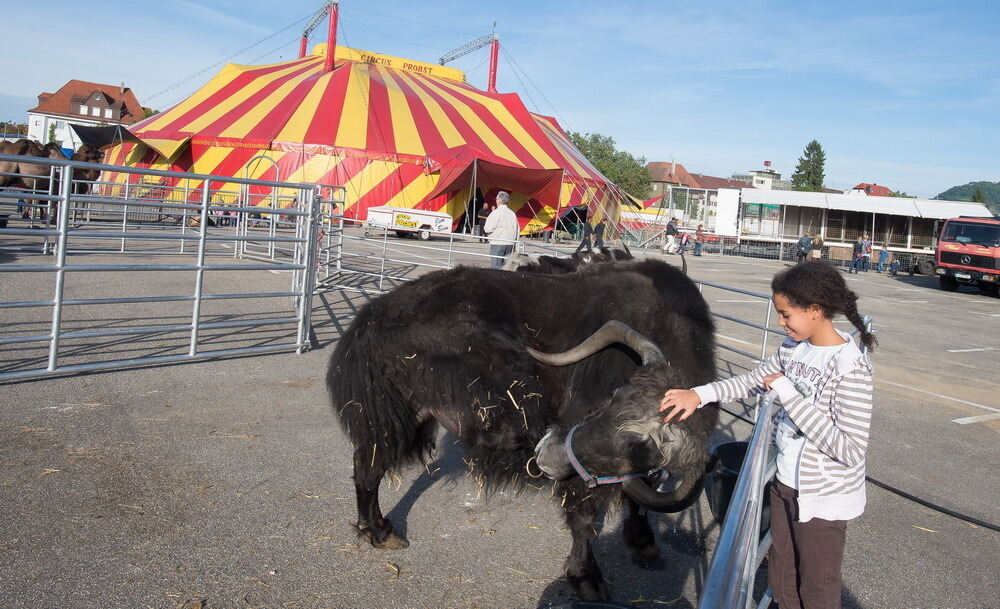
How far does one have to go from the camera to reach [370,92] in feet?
88.8

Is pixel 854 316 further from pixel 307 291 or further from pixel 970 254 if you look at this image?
pixel 970 254

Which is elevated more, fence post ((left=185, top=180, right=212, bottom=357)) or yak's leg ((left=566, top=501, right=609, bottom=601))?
fence post ((left=185, top=180, right=212, bottom=357))

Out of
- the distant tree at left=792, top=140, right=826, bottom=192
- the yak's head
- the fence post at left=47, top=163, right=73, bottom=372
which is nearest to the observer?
the yak's head

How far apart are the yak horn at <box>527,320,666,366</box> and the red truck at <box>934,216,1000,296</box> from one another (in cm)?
2570

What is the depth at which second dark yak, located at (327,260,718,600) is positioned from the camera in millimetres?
3639

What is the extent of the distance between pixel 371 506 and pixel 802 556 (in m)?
2.28

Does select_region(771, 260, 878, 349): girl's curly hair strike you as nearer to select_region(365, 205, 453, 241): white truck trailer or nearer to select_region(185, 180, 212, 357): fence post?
select_region(185, 180, 212, 357): fence post

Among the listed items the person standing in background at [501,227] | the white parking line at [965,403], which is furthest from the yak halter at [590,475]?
the person standing in background at [501,227]

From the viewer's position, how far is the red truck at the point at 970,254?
2372cm

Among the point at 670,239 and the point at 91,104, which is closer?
the point at 670,239

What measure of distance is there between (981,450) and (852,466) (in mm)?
5140

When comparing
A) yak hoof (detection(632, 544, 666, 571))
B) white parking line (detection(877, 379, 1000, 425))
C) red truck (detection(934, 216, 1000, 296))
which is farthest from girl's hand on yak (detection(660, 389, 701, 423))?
→ red truck (detection(934, 216, 1000, 296))

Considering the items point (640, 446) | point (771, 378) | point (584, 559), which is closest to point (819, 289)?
point (771, 378)

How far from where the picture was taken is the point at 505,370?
3693mm
